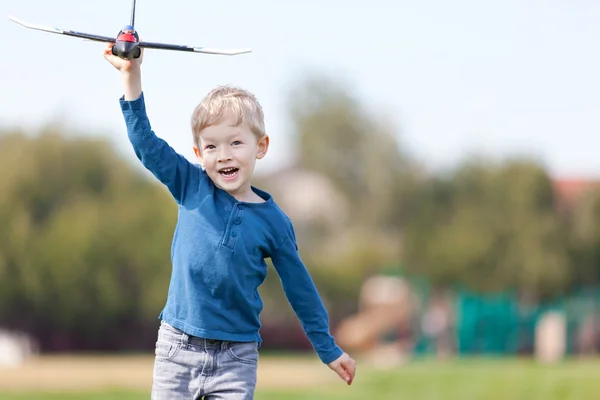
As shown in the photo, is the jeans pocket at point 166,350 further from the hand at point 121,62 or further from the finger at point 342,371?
the hand at point 121,62

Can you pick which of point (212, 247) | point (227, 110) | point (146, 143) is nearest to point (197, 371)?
point (212, 247)

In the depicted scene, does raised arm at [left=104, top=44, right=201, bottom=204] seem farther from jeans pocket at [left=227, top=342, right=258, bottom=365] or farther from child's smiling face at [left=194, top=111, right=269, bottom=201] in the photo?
jeans pocket at [left=227, top=342, right=258, bottom=365]

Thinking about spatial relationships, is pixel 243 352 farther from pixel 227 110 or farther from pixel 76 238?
pixel 76 238

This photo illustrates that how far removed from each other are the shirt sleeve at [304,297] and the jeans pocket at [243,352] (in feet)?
0.79

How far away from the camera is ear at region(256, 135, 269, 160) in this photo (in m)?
3.81

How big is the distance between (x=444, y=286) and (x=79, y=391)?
20.1m

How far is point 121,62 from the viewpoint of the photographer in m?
3.49

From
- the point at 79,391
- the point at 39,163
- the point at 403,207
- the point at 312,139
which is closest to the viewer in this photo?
the point at 79,391

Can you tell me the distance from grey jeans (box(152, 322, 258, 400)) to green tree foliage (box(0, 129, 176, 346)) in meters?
21.8

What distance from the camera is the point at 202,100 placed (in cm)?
376

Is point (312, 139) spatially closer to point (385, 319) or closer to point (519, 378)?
point (385, 319)

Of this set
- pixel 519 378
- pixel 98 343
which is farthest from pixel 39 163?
pixel 519 378

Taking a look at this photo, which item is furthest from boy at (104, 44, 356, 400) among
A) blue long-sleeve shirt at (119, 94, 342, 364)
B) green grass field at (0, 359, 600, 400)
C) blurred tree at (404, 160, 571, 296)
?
blurred tree at (404, 160, 571, 296)

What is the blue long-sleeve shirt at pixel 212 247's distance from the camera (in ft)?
12.0
